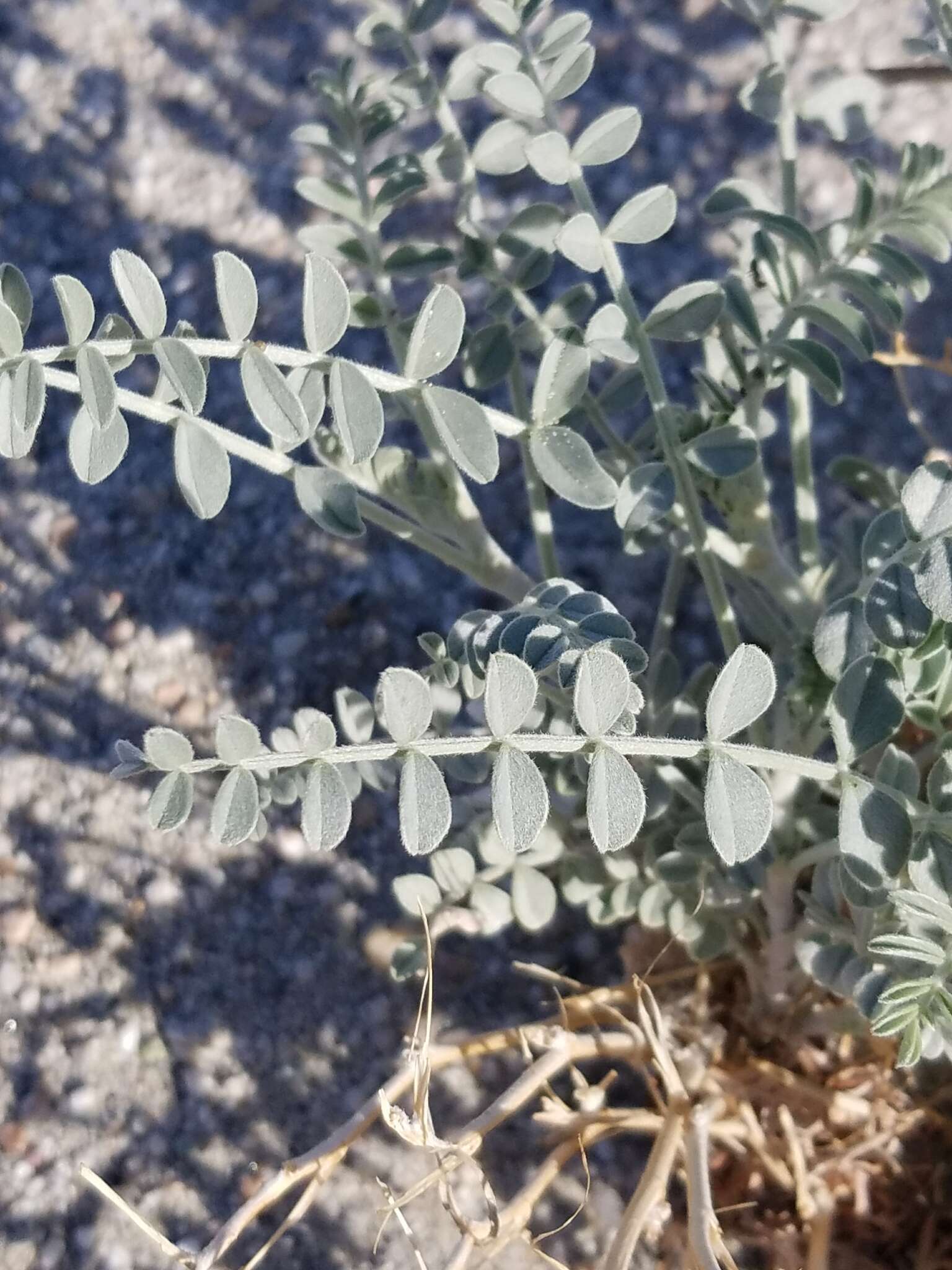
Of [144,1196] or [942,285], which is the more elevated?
[942,285]

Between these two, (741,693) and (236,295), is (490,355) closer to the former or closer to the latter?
(236,295)

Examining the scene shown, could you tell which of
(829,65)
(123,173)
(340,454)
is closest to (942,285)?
(829,65)

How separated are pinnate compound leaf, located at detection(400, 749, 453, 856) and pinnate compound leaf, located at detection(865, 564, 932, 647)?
27cm

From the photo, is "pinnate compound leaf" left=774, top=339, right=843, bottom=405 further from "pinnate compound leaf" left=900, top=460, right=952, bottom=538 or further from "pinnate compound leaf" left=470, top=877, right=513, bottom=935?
"pinnate compound leaf" left=470, top=877, right=513, bottom=935

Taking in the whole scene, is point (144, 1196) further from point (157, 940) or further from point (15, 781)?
point (15, 781)

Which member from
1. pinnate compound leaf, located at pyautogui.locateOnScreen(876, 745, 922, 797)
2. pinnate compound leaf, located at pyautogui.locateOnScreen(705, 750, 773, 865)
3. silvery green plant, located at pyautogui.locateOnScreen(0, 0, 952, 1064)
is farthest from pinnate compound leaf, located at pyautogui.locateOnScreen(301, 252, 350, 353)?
pinnate compound leaf, located at pyautogui.locateOnScreen(876, 745, 922, 797)

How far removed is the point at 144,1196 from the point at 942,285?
1318mm

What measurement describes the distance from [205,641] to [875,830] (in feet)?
2.91

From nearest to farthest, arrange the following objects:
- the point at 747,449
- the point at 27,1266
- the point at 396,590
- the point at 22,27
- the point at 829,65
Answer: the point at 747,449 < the point at 27,1266 < the point at 396,590 < the point at 829,65 < the point at 22,27

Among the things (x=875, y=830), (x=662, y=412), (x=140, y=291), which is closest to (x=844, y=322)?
(x=662, y=412)

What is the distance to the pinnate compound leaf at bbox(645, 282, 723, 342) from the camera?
87 cm

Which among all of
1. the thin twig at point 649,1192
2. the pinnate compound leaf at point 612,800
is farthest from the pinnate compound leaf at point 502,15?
the thin twig at point 649,1192

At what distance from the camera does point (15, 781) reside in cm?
138

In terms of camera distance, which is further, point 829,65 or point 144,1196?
point 829,65
